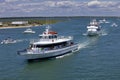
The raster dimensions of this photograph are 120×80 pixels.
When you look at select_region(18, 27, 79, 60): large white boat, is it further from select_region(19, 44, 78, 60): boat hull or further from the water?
the water

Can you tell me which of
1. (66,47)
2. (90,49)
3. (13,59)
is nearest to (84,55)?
(66,47)

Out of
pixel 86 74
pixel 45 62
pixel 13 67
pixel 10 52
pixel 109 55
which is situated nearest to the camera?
pixel 86 74

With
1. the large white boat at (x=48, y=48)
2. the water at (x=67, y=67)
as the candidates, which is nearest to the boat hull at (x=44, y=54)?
the large white boat at (x=48, y=48)

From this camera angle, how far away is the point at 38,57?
71.3 meters

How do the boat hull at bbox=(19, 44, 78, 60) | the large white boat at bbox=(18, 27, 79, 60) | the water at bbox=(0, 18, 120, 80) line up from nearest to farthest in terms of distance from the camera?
1. the water at bbox=(0, 18, 120, 80)
2. the boat hull at bbox=(19, 44, 78, 60)
3. the large white boat at bbox=(18, 27, 79, 60)

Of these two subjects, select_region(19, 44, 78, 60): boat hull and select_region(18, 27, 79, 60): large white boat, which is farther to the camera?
select_region(18, 27, 79, 60): large white boat

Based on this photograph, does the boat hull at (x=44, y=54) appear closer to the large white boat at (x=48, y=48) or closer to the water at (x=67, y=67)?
the large white boat at (x=48, y=48)

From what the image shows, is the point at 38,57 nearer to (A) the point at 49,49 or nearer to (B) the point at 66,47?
(A) the point at 49,49

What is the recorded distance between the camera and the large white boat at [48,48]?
70562 millimetres

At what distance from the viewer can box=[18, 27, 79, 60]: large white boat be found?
232 feet

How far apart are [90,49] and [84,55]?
9.64 metres

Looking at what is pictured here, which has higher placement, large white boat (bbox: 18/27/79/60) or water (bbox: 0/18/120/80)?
large white boat (bbox: 18/27/79/60)

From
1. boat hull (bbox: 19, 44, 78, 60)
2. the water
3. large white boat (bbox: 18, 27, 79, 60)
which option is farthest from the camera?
large white boat (bbox: 18, 27, 79, 60)

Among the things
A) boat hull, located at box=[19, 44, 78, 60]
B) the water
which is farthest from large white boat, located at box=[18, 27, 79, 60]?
the water
